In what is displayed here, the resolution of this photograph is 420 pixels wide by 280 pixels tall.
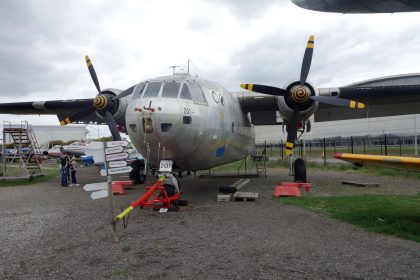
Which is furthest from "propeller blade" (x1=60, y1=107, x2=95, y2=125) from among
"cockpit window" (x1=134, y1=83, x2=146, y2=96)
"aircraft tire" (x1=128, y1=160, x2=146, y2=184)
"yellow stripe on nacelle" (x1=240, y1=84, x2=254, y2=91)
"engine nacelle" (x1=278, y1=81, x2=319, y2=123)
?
"engine nacelle" (x1=278, y1=81, x2=319, y2=123)

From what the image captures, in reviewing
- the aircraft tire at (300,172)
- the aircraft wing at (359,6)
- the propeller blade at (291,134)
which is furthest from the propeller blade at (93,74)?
the aircraft wing at (359,6)

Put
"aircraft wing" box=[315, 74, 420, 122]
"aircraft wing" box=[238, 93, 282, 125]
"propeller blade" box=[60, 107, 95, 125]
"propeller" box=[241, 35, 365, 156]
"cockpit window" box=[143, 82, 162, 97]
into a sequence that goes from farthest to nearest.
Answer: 1. "propeller blade" box=[60, 107, 95, 125]
2. "aircraft wing" box=[238, 93, 282, 125]
3. "aircraft wing" box=[315, 74, 420, 122]
4. "propeller" box=[241, 35, 365, 156]
5. "cockpit window" box=[143, 82, 162, 97]

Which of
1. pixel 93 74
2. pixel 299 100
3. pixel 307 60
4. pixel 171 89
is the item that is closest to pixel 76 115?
pixel 93 74

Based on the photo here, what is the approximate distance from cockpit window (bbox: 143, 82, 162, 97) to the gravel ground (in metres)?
3.13

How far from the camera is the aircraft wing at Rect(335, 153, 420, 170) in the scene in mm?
5836

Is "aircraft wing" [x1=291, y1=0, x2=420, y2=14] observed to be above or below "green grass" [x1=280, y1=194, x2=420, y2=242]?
above

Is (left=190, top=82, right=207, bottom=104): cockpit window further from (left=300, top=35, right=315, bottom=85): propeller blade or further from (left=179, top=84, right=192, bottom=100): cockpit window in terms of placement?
(left=300, top=35, right=315, bottom=85): propeller blade

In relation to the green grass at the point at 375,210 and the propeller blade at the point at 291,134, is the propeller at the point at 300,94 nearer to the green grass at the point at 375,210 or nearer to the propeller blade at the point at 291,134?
the propeller blade at the point at 291,134

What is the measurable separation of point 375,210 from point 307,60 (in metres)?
6.80

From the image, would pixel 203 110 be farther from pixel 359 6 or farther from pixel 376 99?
pixel 359 6

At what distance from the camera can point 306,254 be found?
5340 mm

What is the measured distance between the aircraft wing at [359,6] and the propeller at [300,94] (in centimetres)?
477

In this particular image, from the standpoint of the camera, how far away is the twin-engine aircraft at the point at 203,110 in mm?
8914

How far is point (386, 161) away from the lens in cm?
604
